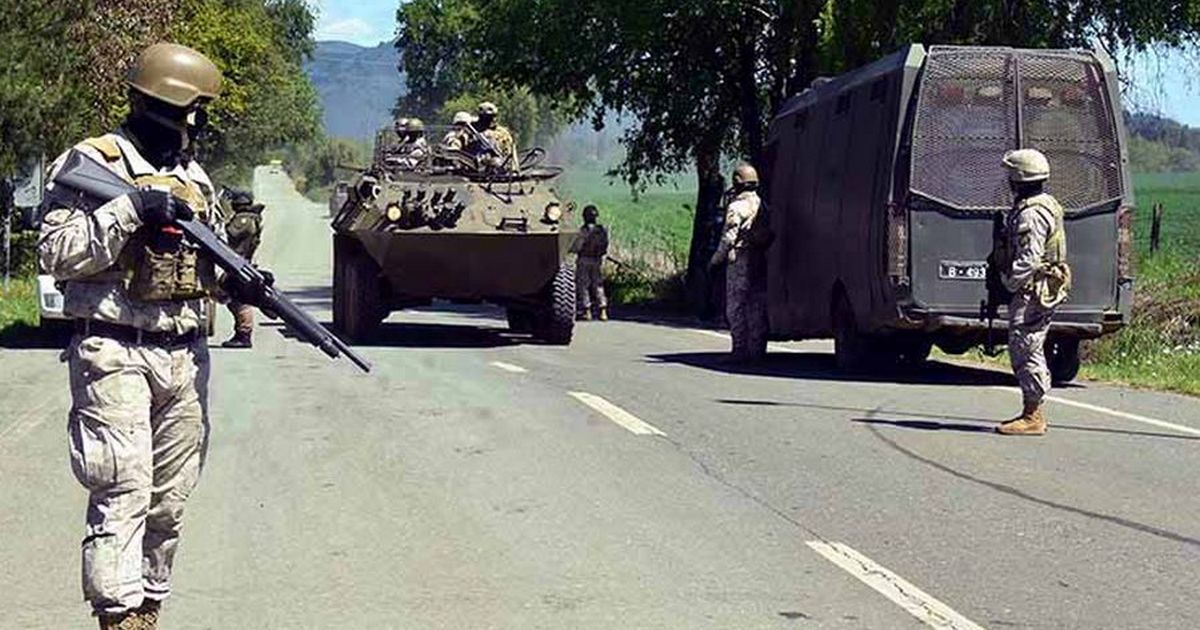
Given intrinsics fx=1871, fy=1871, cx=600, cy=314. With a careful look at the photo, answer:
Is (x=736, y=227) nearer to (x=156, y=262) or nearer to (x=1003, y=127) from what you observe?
(x=1003, y=127)

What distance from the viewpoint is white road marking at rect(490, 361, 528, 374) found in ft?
53.7

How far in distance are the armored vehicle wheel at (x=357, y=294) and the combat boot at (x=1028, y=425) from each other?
9475mm

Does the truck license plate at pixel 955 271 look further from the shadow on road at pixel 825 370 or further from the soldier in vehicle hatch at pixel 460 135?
the soldier in vehicle hatch at pixel 460 135

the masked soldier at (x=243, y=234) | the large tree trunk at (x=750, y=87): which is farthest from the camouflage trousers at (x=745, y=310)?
the large tree trunk at (x=750, y=87)

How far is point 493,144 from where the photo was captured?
20344mm

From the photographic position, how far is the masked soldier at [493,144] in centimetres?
2016

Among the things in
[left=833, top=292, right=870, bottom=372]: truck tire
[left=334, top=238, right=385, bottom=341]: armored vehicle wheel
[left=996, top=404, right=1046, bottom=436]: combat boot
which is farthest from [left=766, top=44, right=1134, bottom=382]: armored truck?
[left=334, top=238, right=385, bottom=341]: armored vehicle wheel

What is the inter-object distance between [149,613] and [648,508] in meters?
3.49

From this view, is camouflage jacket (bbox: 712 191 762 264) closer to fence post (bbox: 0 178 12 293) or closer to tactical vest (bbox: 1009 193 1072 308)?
tactical vest (bbox: 1009 193 1072 308)

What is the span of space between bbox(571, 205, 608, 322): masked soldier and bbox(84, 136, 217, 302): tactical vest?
21404 mm

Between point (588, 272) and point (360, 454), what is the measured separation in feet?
55.2

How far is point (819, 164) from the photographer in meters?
17.0

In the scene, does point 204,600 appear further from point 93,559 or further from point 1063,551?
point 1063,551

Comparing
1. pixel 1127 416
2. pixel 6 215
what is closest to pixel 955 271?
pixel 1127 416
